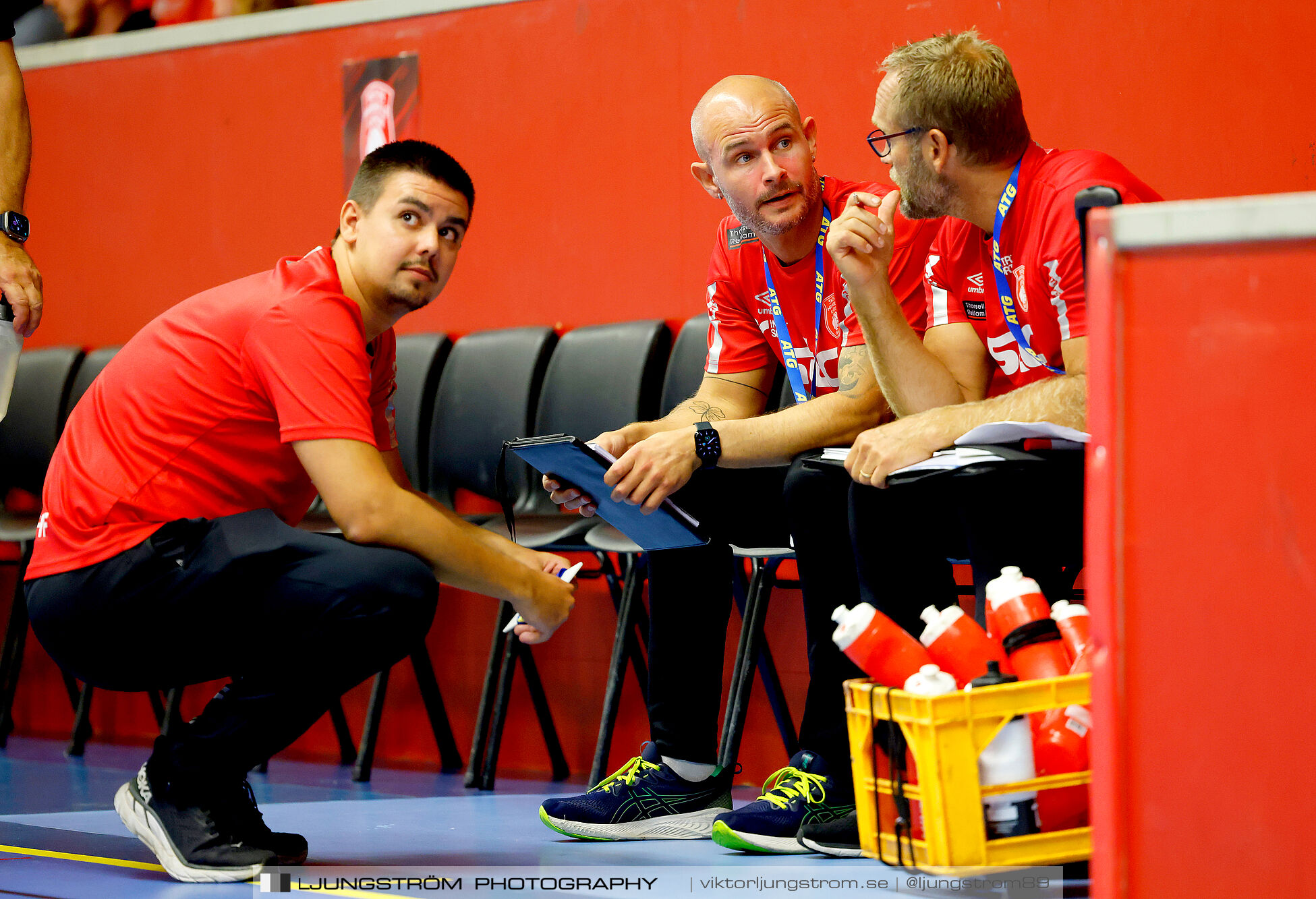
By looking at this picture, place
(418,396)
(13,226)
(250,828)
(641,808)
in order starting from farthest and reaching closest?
(418,396), (13,226), (641,808), (250,828)

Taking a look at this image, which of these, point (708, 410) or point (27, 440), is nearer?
point (708, 410)

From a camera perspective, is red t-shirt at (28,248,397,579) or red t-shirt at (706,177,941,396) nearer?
red t-shirt at (28,248,397,579)

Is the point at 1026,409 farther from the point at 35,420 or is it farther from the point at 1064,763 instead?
the point at 35,420

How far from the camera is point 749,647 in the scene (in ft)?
10.3

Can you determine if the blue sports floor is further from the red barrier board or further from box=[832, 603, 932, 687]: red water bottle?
the red barrier board

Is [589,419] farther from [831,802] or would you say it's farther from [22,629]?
[22,629]

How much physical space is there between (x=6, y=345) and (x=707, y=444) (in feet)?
3.99

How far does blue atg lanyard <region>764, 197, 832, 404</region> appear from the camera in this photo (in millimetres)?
2502

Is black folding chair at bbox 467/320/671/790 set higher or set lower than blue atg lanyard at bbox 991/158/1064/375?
lower

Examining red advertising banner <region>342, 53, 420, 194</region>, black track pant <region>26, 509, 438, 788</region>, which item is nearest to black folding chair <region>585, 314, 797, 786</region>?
black track pant <region>26, 509, 438, 788</region>

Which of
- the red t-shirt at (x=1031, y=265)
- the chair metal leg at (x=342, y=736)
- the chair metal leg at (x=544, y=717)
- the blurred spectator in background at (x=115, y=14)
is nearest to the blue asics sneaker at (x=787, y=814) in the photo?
the red t-shirt at (x=1031, y=265)

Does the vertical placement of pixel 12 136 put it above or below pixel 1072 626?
above

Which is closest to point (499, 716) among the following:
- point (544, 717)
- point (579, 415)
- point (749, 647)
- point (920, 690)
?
point (544, 717)

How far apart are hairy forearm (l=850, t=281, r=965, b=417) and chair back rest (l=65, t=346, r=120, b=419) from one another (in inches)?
115
